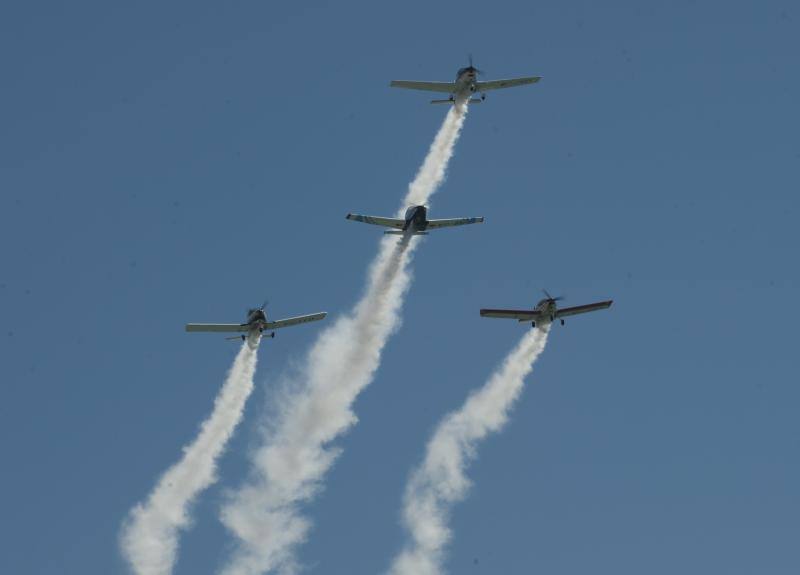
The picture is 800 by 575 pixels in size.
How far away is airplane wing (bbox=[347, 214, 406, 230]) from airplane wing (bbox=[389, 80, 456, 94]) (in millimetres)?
12767

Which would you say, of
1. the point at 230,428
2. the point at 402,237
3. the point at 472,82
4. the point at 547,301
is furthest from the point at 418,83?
the point at 230,428

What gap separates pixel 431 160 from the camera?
121312 mm

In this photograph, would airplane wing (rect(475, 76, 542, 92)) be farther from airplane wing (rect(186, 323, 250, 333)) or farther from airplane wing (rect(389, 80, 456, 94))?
airplane wing (rect(186, 323, 250, 333))

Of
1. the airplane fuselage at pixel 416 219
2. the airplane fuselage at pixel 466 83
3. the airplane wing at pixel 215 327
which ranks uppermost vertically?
the airplane fuselage at pixel 466 83

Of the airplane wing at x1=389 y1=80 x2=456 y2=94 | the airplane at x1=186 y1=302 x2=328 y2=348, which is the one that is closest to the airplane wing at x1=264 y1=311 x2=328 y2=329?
the airplane at x1=186 y1=302 x2=328 y2=348

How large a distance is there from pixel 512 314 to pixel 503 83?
66.1ft

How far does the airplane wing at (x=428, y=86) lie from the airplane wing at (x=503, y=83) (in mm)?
2181

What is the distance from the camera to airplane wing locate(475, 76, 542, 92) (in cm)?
12088

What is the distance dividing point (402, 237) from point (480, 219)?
7.03 m

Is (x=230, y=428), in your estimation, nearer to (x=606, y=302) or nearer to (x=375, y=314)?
(x=375, y=314)

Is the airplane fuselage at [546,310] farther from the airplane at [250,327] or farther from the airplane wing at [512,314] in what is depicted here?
the airplane at [250,327]

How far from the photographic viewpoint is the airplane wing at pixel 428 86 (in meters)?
121

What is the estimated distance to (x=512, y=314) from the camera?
114m

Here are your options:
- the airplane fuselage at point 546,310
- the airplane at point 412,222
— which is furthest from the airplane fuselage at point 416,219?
the airplane fuselage at point 546,310
